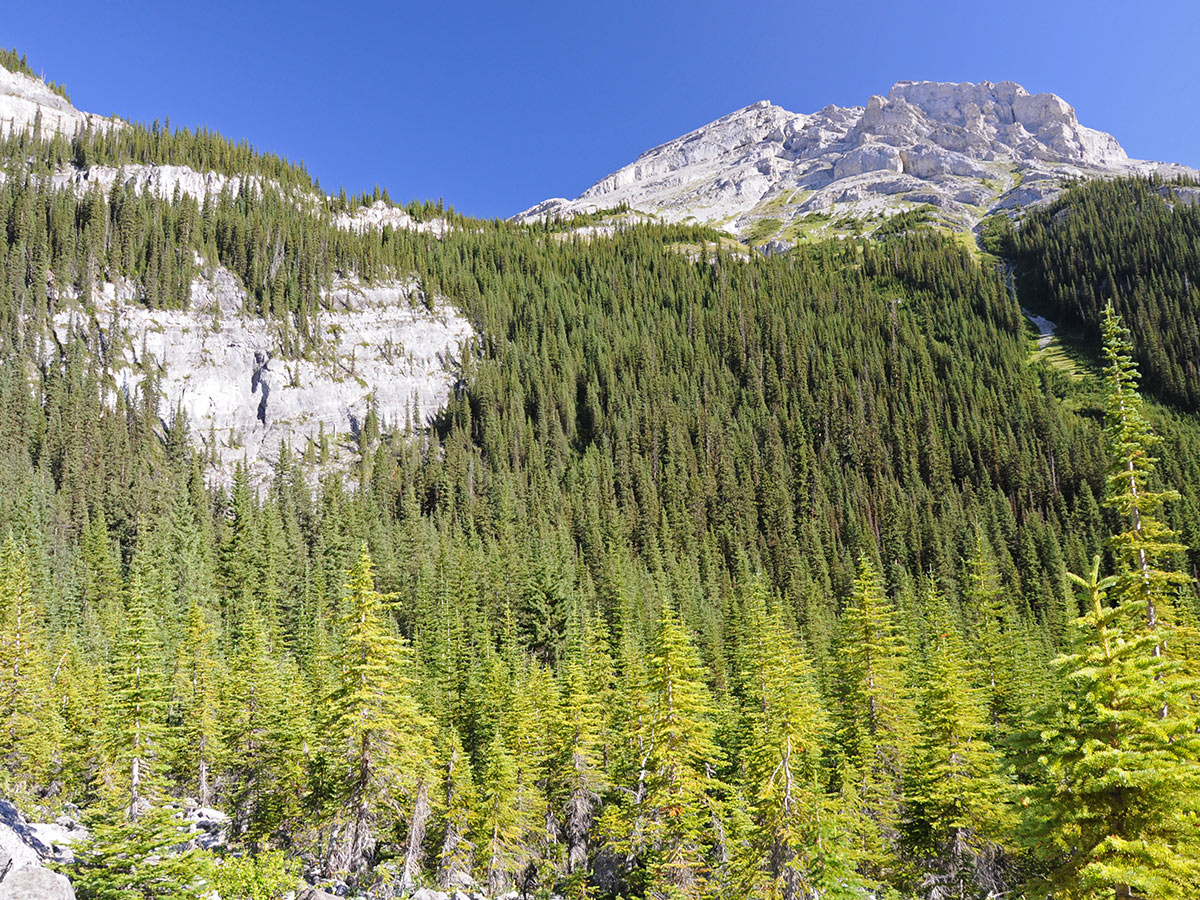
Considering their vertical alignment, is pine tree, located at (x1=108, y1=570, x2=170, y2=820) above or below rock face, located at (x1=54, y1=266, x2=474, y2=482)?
below

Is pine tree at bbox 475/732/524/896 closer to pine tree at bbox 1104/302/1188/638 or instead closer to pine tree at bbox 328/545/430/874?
pine tree at bbox 328/545/430/874

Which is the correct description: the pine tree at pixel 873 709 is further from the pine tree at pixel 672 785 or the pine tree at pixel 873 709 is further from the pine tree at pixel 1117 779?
the pine tree at pixel 1117 779

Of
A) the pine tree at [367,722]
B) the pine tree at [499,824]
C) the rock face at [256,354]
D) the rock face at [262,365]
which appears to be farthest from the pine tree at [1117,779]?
the rock face at [262,365]

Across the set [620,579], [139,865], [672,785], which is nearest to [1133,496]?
[672,785]

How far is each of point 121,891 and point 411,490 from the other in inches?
3823

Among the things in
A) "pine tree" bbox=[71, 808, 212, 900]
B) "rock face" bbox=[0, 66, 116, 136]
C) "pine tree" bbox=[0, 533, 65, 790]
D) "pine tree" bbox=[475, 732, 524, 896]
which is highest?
"rock face" bbox=[0, 66, 116, 136]

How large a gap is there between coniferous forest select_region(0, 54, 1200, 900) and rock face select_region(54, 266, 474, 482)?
418cm

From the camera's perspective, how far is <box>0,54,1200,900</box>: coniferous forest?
18.6 meters

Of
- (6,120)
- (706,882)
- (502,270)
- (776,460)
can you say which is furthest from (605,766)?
(6,120)

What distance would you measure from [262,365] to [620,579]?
9481 cm

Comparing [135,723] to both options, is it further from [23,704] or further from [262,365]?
[262,365]

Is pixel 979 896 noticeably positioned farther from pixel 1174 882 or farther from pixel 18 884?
pixel 18 884

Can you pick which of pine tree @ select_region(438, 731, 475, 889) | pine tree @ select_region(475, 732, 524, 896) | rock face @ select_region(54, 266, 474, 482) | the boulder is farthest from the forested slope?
the boulder

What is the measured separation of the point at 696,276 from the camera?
192m
